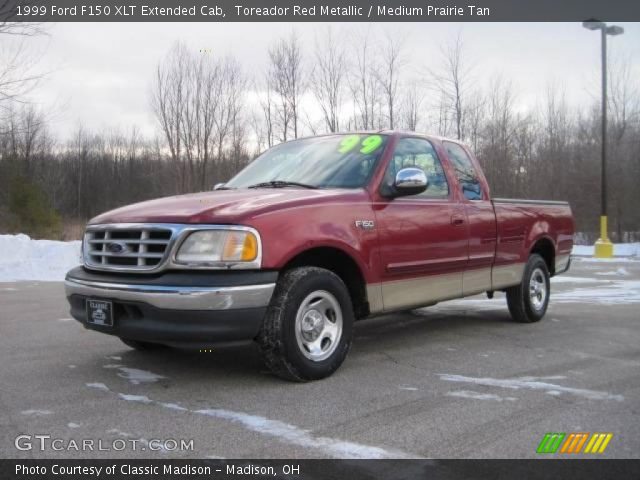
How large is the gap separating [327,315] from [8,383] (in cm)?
233

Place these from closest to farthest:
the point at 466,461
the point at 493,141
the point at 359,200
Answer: the point at 466,461 → the point at 359,200 → the point at 493,141

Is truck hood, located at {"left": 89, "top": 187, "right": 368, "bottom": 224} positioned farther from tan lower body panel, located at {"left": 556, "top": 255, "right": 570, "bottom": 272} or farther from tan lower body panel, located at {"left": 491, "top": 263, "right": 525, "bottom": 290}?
tan lower body panel, located at {"left": 556, "top": 255, "right": 570, "bottom": 272}

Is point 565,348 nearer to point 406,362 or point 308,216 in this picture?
point 406,362

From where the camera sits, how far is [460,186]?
587 centimetres

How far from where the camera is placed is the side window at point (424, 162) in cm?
525

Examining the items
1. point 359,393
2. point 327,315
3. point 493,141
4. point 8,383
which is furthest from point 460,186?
point 493,141

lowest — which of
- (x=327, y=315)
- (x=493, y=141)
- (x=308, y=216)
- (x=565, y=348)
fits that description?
(x=565, y=348)

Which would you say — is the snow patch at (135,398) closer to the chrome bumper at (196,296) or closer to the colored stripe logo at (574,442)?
the chrome bumper at (196,296)

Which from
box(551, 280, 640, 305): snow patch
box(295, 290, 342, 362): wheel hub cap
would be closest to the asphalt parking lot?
box(295, 290, 342, 362): wheel hub cap

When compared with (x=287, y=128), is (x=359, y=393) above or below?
below

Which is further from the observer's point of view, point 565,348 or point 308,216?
point 565,348

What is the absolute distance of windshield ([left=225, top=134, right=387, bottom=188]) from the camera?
4.94 meters

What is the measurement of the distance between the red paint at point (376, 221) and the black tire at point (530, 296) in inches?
12.1

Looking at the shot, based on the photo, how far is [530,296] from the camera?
22.5 feet
